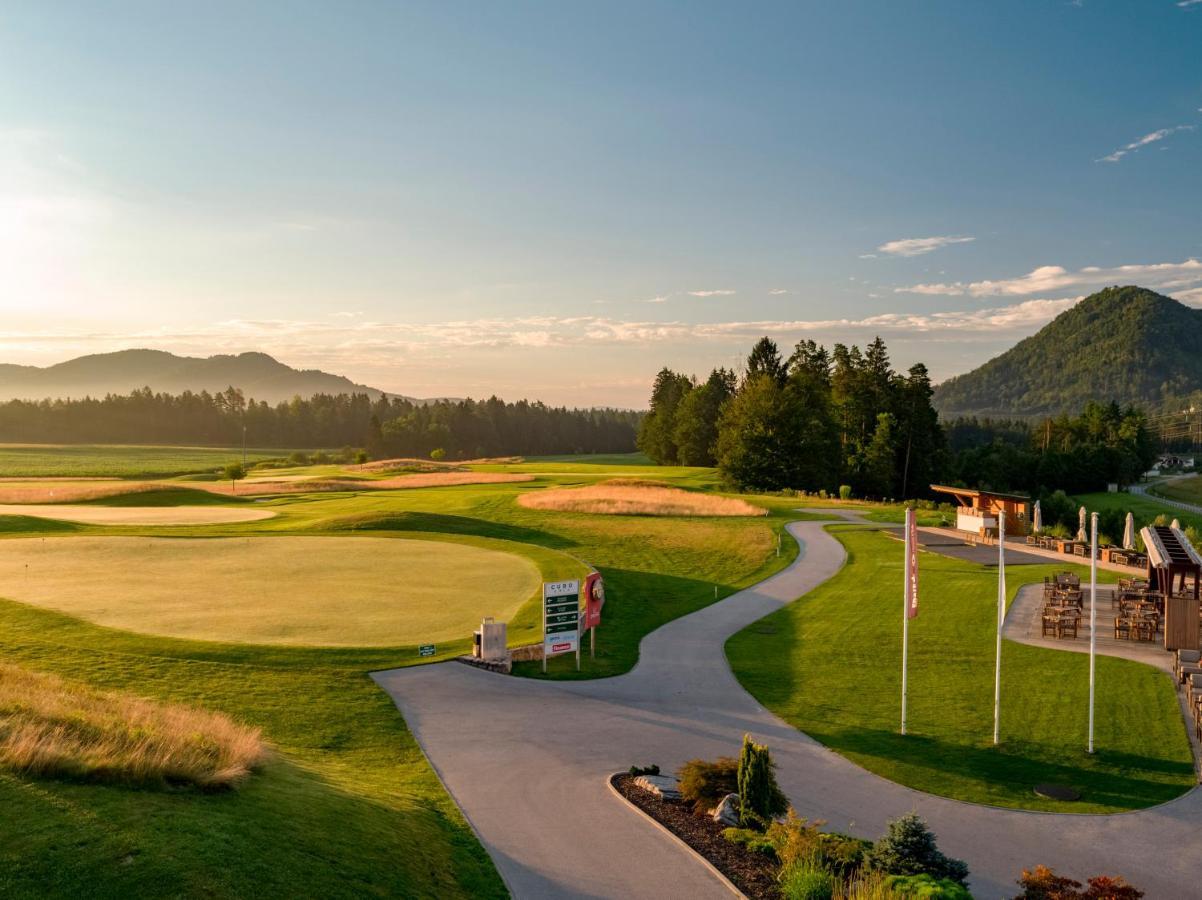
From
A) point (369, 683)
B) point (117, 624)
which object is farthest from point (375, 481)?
point (369, 683)

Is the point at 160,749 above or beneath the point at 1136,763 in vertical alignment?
above

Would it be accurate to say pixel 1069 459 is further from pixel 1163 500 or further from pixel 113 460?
pixel 113 460

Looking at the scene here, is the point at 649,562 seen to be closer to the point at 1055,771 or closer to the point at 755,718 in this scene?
the point at 755,718

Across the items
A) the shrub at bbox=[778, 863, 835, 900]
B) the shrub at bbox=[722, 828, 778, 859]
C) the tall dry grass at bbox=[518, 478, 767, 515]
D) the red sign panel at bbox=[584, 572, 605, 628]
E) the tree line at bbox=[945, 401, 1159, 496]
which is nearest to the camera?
the shrub at bbox=[778, 863, 835, 900]

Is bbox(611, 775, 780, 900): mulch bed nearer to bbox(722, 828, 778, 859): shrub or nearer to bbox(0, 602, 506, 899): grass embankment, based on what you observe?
bbox(722, 828, 778, 859): shrub

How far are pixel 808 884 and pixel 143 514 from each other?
50773 mm

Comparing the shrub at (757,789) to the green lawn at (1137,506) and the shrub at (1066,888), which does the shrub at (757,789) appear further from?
the green lawn at (1137,506)

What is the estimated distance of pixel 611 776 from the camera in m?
13.3

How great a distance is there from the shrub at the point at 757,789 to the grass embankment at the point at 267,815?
4.09 metres

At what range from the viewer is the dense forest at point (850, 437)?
267ft

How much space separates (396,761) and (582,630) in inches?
368

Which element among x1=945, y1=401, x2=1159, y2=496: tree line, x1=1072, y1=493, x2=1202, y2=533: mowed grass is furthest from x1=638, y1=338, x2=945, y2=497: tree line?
x1=1072, y1=493, x2=1202, y2=533: mowed grass

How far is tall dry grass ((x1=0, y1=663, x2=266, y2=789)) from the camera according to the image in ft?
26.8

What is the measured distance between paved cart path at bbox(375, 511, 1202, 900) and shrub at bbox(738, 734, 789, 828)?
0.86 metres
